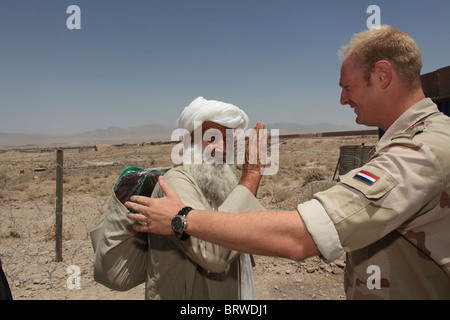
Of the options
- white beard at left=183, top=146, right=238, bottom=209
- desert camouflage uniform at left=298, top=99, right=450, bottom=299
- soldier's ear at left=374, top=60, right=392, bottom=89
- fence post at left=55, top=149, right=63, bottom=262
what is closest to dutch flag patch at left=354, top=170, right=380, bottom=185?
desert camouflage uniform at left=298, top=99, right=450, bottom=299

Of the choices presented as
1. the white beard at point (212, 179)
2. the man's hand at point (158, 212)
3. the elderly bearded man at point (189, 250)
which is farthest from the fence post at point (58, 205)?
the man's hand at point (158, 212)

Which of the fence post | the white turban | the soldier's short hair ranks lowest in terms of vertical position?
the fence post

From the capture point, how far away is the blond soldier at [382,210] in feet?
3.17

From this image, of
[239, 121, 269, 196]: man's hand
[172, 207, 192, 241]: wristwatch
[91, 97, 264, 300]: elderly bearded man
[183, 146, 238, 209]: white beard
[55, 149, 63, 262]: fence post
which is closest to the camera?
[172, 207, 192, 241]: wristwatch

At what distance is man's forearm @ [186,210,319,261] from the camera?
1.00 metres

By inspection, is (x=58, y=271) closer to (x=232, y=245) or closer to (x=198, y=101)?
(x=198, y=101)

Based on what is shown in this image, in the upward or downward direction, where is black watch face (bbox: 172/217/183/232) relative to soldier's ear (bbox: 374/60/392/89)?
downward

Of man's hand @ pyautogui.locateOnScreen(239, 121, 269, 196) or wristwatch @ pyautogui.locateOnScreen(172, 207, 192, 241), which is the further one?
man's hand @ pyautogui.locateOnScreen(239, 121, 269, 196)

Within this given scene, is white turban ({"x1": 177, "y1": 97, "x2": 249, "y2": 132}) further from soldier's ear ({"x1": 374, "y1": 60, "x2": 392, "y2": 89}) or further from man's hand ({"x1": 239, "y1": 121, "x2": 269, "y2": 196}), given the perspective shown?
soldier's ear ({"x1": 374, "y1": 60, "x2": 392, "y2": 89})

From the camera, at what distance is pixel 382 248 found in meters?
1.15

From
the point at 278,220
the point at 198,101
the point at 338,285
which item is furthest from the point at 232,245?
the point at 338,285

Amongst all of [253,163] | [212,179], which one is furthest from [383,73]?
[212,179]

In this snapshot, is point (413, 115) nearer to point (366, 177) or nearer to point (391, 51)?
point (391, 51)

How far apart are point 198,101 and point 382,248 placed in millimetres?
1182
